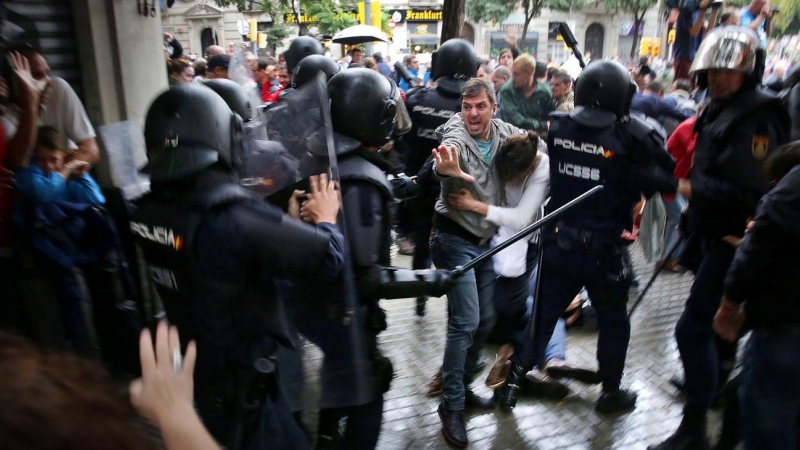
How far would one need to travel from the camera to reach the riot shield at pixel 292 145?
7.42 ft

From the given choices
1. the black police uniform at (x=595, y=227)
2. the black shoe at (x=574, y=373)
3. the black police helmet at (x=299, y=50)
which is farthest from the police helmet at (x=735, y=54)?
the black police helmet at (x=299, y=50)

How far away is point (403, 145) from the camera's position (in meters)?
5.31

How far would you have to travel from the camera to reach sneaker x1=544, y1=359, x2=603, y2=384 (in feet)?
13.2

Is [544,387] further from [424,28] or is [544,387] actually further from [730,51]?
[424,28]

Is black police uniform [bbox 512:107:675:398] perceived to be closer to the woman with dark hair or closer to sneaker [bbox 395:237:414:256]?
the woman with dark hair

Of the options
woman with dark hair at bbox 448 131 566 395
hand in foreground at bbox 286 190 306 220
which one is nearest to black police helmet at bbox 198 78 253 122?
hand in foreground at bbox 286 190 306 220

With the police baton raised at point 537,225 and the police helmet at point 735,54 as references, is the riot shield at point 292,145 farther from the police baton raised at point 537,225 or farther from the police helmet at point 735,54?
the police helmet at point 735,54

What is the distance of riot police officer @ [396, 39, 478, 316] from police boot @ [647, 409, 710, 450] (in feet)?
7.35

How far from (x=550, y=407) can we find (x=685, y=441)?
31.9 inches

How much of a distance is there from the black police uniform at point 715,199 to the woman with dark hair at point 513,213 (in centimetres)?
85

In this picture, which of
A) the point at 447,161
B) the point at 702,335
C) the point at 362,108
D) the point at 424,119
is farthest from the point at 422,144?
the point at 702,335

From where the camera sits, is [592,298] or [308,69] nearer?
[592,298]

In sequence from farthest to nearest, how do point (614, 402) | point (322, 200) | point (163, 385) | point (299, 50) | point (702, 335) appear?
point (299, 50)
point (614, 402)
point (702, 335)
point (322, 200)
point (163, 385)

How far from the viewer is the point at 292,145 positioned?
7.57ft
